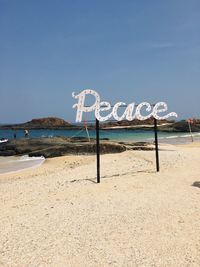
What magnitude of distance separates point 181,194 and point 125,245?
4117mm

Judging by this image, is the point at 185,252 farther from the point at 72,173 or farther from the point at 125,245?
the point at 72,173

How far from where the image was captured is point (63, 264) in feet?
19.1

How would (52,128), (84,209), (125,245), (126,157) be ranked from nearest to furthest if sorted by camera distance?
(125,245), (84,209), (126,157), (52,128)

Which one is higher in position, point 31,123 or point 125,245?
point 31,123

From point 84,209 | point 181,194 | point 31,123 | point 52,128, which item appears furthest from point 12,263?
point 31,123

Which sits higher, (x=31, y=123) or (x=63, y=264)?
(x=31, y=123)

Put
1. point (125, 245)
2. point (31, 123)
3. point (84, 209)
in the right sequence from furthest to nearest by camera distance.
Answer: point (31, 123) → point (84, 209) → point (125, 245)

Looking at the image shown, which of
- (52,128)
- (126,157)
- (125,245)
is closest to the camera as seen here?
(125,245)

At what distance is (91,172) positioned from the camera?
50.9ft

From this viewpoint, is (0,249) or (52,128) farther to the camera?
(52,128)

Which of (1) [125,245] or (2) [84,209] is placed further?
(2) [84,209]

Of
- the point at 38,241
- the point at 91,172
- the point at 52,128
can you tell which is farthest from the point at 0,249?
the point at 52,128

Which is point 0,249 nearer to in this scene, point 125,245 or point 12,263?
point 12,263

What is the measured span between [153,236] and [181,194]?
140 inches
